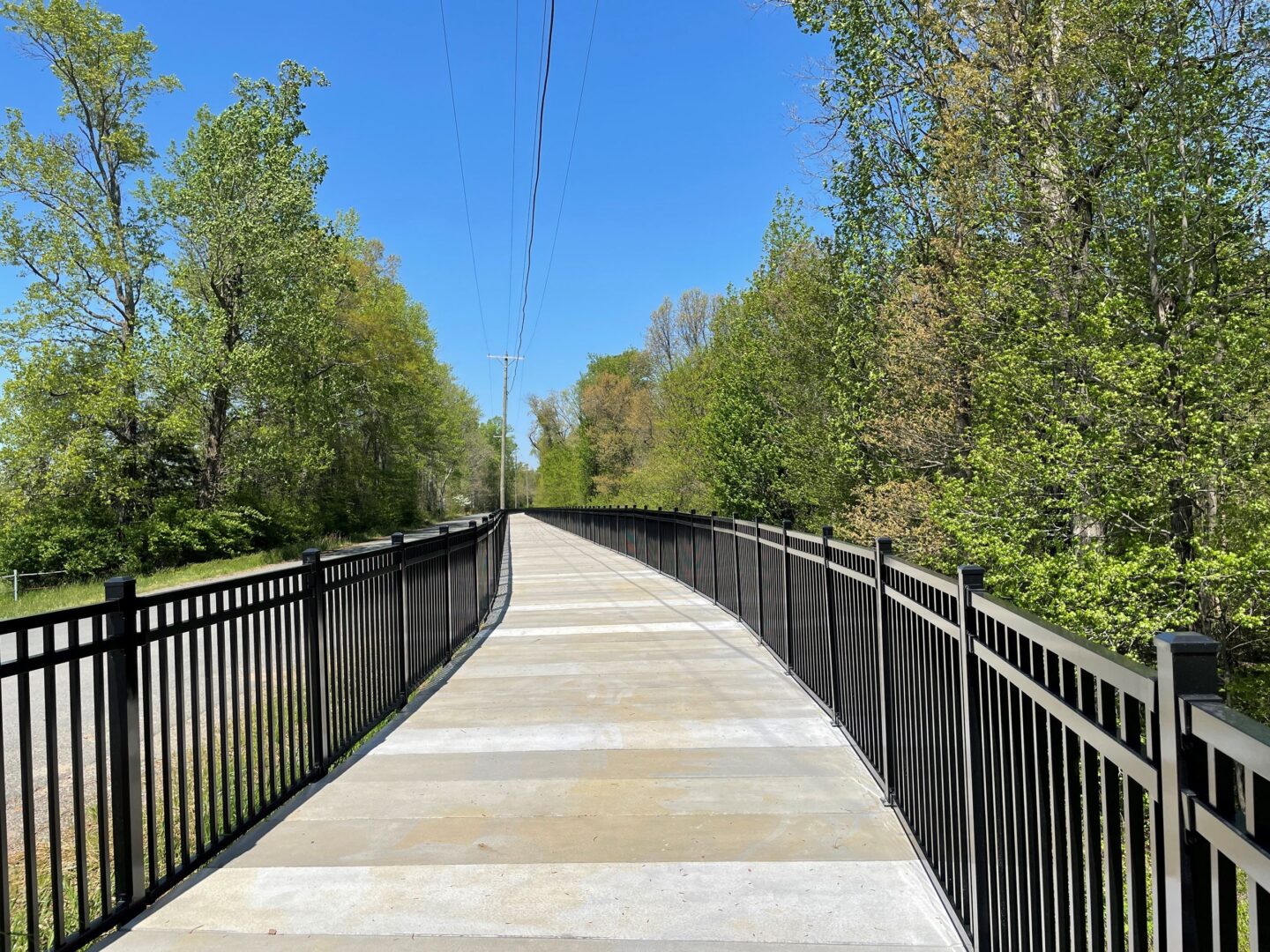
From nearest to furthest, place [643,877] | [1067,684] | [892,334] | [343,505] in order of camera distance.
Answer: [1067,684] → [643,877] → [892,334] → [343,505]

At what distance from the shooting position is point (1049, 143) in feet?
33.9

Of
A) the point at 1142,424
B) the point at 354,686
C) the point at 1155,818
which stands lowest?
the point at 354,686

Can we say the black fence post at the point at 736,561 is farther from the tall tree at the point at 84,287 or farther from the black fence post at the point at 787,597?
the tall tree at the point at 84,287

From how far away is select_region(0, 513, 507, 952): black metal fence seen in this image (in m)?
2.64

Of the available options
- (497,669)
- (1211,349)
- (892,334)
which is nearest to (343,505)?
(892,334)

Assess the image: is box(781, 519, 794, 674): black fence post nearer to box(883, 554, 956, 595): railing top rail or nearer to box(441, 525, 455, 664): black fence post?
box(883, 554, 956, 595): railing top rail

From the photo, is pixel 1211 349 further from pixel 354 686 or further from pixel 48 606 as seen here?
pixel 48 606

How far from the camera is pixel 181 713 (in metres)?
3.21

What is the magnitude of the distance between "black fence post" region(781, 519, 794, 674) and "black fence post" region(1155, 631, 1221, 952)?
5.00m

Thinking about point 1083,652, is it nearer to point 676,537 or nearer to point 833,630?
point 833,630

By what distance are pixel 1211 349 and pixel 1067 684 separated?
8.64 meters

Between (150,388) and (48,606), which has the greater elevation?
(150,388)

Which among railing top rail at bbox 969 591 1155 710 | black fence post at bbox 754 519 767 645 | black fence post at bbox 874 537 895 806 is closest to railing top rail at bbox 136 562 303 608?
railing top rail at bbox 969 591 1155 710

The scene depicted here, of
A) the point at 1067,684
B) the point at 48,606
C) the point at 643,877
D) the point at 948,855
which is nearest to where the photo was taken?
the point at 1067,684
